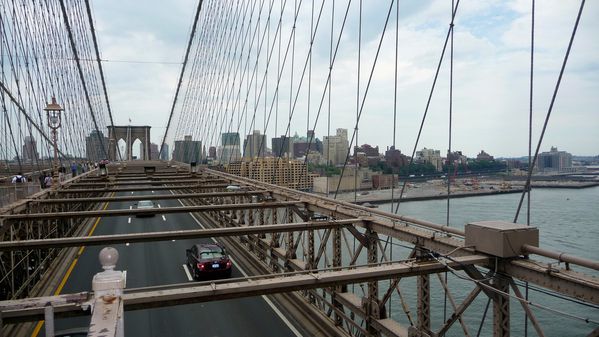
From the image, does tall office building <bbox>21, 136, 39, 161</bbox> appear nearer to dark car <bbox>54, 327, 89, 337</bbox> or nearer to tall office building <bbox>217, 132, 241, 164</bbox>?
tall office building <bbox>217, 132, 241, 164</bbox>

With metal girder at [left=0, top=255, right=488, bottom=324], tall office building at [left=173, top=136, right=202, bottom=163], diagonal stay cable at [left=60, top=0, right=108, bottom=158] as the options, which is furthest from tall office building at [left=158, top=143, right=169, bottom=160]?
metal girder at [left=0, top=255, right=488, bottom=324]

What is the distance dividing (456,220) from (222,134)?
2344 centimetres

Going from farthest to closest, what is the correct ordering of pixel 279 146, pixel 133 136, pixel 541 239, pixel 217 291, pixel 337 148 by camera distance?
pixel 133 136, pixel 541 239, pixel 279 146, pixel 337 148, pixel 217 291

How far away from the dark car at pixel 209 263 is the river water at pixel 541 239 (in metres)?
12.4

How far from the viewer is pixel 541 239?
31922 mm

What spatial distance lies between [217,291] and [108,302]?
241cm

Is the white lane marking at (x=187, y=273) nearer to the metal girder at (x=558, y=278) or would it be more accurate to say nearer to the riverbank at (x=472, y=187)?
the riverbank at (x=472, y=187)

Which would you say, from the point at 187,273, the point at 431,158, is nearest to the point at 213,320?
the point at 187,273

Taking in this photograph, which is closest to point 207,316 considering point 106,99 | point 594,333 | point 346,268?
point 346,268

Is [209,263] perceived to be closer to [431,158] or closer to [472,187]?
[431,158]

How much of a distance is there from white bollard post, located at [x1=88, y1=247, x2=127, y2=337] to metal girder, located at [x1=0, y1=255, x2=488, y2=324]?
4.34 ft

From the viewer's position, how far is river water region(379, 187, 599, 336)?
25.4 meters

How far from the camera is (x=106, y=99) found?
108625mm

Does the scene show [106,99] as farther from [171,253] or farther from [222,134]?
[171,253]
